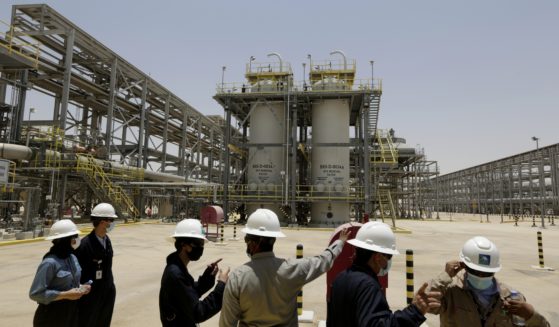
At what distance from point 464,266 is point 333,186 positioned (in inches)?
936

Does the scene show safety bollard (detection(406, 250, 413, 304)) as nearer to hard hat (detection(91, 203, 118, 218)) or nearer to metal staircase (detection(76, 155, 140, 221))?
hard hat (detection(91, 203, 118, 218))

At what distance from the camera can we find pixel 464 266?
3111 mm

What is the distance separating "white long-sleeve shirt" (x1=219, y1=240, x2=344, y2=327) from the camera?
8.92ft

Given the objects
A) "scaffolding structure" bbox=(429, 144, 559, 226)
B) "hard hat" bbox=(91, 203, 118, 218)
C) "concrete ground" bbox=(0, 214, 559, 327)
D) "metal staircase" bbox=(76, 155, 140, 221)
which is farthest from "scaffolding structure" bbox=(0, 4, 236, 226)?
"scaffolding structure" bbox=(429, 144, 559, 226)

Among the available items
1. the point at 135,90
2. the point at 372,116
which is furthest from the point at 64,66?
the point at 372,116

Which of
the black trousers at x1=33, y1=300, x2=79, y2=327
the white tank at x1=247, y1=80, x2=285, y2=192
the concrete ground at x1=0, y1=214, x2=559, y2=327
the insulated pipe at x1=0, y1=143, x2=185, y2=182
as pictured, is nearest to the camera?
the black trousers at x1=33, y1=300, x2=79, y2=327

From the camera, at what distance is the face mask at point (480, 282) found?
2.84m

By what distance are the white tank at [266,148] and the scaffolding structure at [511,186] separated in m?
36.4

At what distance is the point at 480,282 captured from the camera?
2869mm

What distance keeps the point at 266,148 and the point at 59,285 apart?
25338mm

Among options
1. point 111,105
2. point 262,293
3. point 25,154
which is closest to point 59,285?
point 262,293

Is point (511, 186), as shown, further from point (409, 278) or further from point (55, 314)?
point (55, 314)

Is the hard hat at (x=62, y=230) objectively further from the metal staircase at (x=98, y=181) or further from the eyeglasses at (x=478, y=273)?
the metal staircase at (x=98, y=181)

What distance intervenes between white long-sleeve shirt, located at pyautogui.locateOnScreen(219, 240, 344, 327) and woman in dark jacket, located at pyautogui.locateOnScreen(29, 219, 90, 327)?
5.60ft
